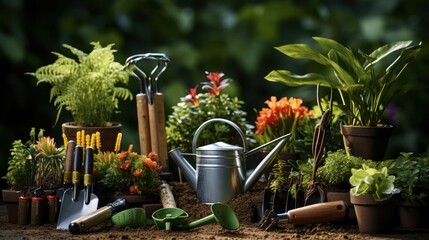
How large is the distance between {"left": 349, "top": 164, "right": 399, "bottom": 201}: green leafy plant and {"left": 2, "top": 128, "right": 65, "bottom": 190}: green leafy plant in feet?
4.10

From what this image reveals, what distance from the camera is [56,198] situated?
3.96m

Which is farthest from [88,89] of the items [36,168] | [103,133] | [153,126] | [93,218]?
[93,218]

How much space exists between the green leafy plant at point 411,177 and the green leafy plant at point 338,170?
10 cm

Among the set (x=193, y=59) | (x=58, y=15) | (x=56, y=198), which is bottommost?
(x=56, y=198)

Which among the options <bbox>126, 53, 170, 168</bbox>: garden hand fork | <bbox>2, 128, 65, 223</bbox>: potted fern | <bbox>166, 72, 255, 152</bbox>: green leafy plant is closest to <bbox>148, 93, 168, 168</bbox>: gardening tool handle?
<bbox>126, 53, 170, 168</bbox>: garden hand fork

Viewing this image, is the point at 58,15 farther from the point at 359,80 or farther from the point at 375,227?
the point at 375,227

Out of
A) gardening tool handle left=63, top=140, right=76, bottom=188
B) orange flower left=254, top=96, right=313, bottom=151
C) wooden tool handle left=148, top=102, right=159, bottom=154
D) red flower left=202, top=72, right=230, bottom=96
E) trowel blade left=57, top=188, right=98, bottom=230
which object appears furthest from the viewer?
red flower left=202, top=72, right=230, bottom=96

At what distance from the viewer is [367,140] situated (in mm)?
4000

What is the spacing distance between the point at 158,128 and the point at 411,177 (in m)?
1.28

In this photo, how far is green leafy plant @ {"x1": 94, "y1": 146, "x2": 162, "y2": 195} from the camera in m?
4.05

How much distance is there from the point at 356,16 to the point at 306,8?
33 cm

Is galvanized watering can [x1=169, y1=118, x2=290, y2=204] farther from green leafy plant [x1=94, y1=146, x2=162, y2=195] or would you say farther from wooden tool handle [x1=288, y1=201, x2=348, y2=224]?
wooden tool handle [x1=288, y1=201, x2=348, y2=224]

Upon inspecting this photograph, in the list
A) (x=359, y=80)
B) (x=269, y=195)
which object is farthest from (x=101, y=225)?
(x=359, y=80)

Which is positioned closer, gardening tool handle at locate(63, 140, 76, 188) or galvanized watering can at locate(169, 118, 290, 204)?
gardening tool handle at locate(63, 140, 76, 188)
